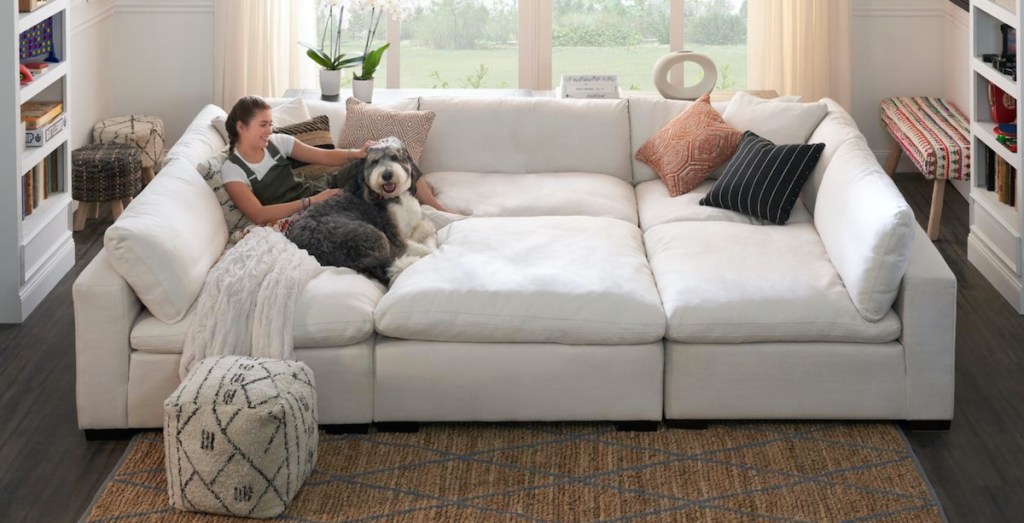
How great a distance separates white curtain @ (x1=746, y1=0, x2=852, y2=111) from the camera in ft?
22.1

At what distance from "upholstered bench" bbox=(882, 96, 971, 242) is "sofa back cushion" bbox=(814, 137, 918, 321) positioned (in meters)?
1.35

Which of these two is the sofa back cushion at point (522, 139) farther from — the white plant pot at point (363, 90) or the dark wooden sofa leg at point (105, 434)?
the dark wooden sofa leg at point (105, 434)

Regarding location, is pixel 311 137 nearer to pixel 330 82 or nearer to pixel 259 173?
pixel 259 173

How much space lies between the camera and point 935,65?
691 centimetres

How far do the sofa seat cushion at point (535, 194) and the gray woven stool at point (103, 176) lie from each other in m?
1.55

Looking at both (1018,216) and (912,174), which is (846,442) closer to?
(1018,216)

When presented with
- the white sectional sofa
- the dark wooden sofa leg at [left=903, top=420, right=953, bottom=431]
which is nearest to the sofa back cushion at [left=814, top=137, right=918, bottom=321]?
the white sectional sofa

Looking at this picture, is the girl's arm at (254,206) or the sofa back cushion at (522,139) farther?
the sofa back cushion at (522,139)

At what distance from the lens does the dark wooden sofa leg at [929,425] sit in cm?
377

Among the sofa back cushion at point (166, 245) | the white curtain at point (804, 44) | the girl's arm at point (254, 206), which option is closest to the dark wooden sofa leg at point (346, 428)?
the sofa back cushion at point (166, 245)

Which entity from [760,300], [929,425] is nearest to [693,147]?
[760,300]

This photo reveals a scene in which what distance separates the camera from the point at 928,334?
3701mm

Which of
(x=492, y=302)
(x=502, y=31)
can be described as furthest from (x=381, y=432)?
(x=502, y=31)

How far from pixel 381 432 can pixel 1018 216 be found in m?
2.47
